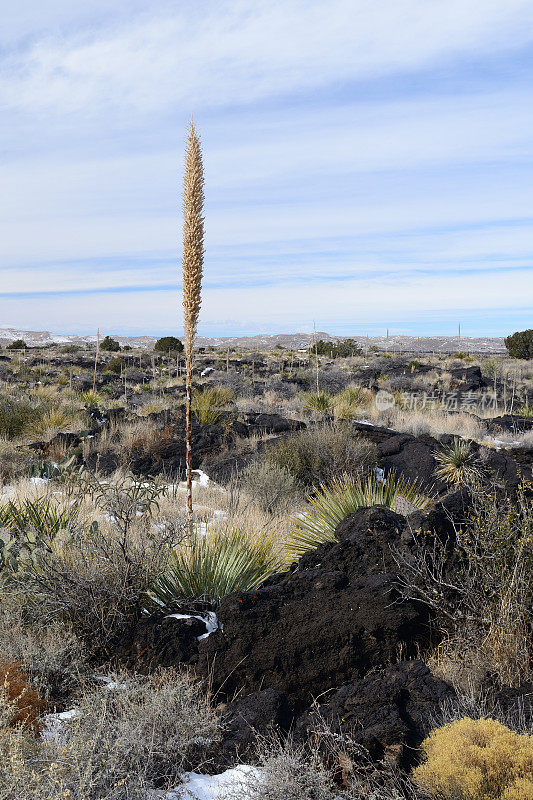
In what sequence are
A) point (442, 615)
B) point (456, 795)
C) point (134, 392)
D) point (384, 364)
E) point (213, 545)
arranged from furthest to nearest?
point (384, 364), point (134, 392), point (213, 545), point (442, 615), point (456, 795)

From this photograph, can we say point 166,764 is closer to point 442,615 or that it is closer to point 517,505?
point 442,615

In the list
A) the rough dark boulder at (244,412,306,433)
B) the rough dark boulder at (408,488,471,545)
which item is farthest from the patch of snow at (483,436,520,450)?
the rough dark boulder at (408,488,471,545)

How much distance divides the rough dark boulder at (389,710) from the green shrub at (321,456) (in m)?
5.85

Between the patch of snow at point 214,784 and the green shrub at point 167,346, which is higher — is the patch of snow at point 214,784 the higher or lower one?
the lower one

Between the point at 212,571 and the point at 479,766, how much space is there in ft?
8.78

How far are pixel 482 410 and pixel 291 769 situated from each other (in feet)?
60.1

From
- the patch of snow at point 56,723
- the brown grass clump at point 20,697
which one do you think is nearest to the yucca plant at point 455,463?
the patch of snow at point 56,723

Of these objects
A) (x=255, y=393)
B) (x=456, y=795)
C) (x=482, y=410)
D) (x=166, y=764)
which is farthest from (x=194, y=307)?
(x=255, y=393)

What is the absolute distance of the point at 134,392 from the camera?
25516 mm

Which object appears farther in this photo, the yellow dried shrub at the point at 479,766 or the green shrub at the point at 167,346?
the green shrub at the point at 167,346

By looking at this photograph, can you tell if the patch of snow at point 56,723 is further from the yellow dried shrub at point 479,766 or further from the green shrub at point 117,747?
the yellow dried shrub at point 479,766

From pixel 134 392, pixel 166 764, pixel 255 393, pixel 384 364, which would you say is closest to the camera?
pixel 166 764

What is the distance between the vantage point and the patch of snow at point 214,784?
287 cm

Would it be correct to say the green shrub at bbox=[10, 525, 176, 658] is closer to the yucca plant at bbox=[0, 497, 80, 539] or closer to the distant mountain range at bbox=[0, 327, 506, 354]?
the yucca plant at bbox=[0, 497, 80, 539]
